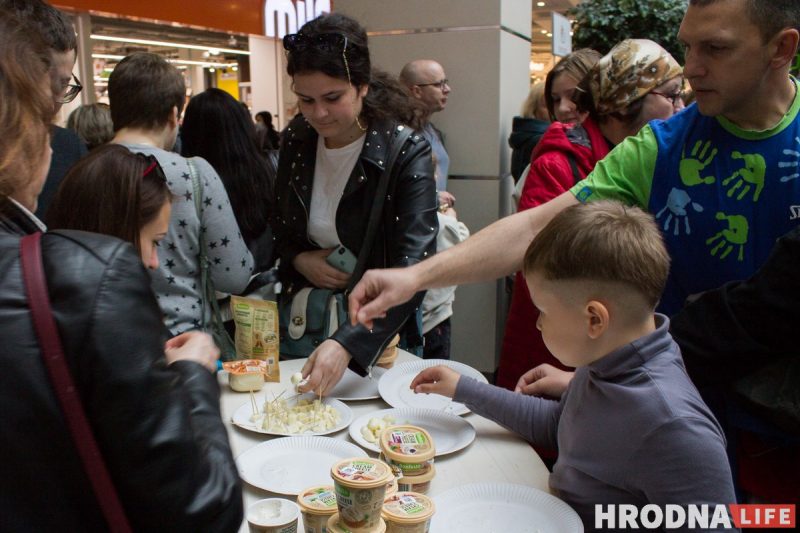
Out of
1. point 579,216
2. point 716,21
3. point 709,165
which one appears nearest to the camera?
point 579,216

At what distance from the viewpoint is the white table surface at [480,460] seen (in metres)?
1.50

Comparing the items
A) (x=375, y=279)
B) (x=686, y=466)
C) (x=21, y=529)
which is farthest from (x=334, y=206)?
(x=21, y=529)

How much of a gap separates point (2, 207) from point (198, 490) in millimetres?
433

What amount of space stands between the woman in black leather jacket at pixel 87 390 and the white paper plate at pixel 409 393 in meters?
1.06

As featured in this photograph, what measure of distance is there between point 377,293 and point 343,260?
0.49m

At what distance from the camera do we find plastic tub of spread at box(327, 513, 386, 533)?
115 cm

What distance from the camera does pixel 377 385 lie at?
2008 mm

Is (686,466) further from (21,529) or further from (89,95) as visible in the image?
(89,95)

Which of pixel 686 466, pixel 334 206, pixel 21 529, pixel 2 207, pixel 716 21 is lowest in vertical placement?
pixel 686 466

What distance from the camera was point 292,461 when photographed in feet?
5.08

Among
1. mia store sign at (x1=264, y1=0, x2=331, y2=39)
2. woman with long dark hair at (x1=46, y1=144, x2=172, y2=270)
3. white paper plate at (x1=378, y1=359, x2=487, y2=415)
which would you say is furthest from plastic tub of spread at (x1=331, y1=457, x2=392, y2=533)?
mia store sign at (x1=264, y1=0, x2=331, y2=39)

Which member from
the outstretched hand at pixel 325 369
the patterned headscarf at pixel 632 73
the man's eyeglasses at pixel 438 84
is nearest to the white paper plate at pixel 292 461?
the outstretched hand at pixel 325 369

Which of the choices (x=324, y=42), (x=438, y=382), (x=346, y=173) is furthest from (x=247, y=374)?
(x=324, y=42)

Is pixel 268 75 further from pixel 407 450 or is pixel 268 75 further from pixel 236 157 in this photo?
pixel 407 450
